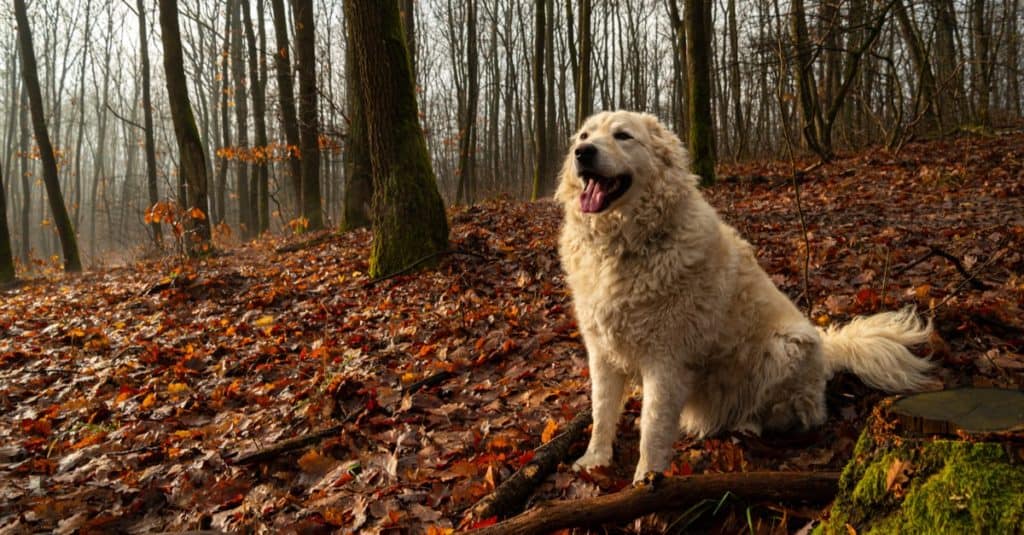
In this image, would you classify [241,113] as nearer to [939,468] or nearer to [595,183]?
[595,183]

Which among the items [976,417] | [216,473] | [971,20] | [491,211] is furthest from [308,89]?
[971,20]

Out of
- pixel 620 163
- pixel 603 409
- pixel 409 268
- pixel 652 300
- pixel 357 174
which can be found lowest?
pixel 603 409

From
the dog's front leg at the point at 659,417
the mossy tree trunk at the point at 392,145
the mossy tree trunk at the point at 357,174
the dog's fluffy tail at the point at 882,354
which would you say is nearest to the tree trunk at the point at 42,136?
the mossy tree trunk at the point at 357,174

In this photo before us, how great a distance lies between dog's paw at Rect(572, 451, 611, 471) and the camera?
292 cm

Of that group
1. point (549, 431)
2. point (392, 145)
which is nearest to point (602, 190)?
point (549, 431)

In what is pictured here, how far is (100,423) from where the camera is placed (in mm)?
4621

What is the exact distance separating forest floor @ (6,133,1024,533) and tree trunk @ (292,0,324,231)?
21.3ft

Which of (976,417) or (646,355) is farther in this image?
(646,355)

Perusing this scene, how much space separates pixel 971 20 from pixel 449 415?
992 inches

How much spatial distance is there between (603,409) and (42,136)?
1749 cm

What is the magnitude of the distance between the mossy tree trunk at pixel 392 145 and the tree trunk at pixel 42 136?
1224cm

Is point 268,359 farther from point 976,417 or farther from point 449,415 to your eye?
point 976,417

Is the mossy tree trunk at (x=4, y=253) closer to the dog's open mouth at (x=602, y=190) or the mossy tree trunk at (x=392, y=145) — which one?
the mossy tree trunk at (x=392, y=145)

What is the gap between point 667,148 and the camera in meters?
3.27
